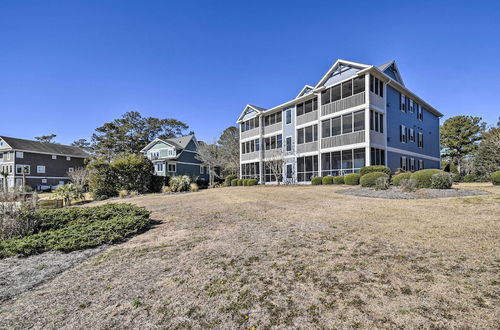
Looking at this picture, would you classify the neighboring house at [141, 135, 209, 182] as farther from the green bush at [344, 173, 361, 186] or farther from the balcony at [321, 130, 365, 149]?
the green bush at [344, 173, 361, 186]

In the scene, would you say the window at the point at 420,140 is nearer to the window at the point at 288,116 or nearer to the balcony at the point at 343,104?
the balcony at the point at 343,104

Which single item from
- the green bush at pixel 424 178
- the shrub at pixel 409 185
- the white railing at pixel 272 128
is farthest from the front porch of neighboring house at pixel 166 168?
the green bush at pixel 424 178

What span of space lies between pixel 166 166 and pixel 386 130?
2996 centimetres

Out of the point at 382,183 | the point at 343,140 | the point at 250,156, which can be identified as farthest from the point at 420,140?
the point at 250,156

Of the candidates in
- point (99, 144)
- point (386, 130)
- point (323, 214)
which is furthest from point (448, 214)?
point (99, 144)

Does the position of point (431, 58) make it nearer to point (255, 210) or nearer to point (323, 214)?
point (323, 214)

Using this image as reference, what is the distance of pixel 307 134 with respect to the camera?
2253 centimetres

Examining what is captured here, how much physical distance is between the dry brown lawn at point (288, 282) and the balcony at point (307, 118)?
17033mm

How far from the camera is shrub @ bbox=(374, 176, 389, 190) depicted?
11971mm

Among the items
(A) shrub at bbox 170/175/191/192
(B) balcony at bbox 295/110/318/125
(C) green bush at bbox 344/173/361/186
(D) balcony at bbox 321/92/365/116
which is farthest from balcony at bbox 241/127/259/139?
(C) green bush at bbox 344/173/361/186

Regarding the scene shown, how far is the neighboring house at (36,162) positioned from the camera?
3519cm

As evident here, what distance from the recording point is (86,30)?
11117mm

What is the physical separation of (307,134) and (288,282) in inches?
811

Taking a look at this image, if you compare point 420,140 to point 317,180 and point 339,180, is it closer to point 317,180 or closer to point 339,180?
point 339,180
